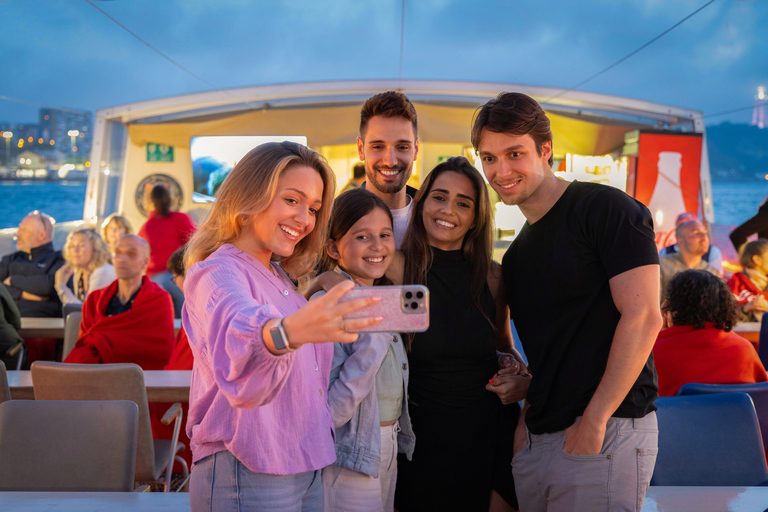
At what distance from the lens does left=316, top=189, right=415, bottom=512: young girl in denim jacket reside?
5.31ft

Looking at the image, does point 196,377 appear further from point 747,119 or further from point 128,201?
point 747,119

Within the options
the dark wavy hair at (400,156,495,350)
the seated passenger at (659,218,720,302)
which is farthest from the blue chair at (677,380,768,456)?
the seated passenger at (659,218,720,302)

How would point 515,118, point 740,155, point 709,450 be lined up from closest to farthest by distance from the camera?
1. point 515,118
2. point 709,450
3. point 740,155

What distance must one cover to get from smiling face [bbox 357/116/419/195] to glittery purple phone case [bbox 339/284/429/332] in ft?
5.63

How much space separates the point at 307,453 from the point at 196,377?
300 mm

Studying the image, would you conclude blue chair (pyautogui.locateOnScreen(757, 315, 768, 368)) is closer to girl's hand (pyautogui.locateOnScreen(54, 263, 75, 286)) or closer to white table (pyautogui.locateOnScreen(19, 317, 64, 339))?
white table (pyautogui.locateOnScreen(19, 317, 64, 339))

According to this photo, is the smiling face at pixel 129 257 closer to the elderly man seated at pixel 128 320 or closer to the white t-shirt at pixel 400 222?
the elderly man seated at pixel 128 320

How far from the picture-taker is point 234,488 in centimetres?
121

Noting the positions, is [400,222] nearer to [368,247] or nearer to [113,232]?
[368,247]

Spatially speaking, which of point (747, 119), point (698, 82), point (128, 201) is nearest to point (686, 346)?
point (128, 201)

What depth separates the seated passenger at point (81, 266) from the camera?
546cm

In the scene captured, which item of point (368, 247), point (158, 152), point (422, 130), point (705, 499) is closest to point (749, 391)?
point (705, 499)

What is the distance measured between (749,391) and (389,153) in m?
1.92

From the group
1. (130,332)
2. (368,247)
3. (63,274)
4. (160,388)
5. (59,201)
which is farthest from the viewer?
(59,201)
